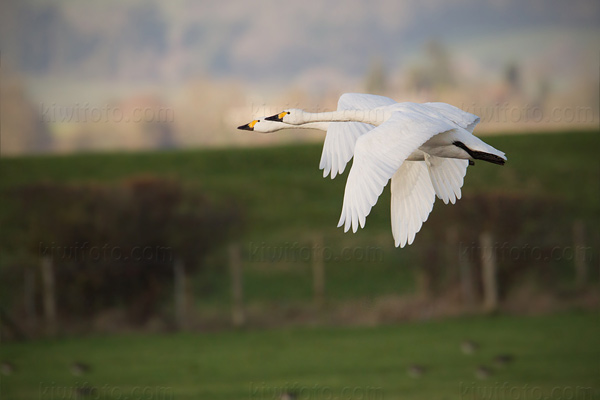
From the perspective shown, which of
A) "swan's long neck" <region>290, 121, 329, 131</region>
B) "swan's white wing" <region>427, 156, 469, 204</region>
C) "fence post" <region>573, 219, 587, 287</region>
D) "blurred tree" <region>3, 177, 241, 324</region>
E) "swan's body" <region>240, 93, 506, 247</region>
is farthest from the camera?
"fence post" <region>573, 219, 587, 287</region>

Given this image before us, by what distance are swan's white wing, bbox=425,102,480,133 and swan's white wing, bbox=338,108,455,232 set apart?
458 mm

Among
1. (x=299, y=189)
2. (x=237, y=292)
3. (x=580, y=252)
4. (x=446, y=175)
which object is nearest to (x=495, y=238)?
(x=580, y=252)

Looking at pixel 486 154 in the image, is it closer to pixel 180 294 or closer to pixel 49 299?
pixel 180 294

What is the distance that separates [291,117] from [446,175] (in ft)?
5.07

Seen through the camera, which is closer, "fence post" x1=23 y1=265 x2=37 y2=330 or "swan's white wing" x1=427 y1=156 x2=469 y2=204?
"swan's white wing" x1=427 y1=156 x2=469 y2=204

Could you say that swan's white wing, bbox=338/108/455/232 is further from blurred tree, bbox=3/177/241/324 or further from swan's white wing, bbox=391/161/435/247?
blurred tree, bbox=3/177/241/324

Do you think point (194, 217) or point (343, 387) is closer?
point (343, 387)

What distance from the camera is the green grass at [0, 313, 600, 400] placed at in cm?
1169

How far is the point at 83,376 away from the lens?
521 inches

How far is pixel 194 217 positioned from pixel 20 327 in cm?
445

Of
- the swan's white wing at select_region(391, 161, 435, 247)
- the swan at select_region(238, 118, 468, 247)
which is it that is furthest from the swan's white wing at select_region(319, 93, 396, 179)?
the swan's white wing at select_region(391, 161, 435, 247)

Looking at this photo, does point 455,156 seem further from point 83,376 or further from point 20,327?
point 20,327

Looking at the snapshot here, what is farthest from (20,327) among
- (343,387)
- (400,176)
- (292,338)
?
(400,176)

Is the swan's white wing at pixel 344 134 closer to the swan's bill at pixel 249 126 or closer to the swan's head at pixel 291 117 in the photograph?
the swan's head at pixel 291 117
